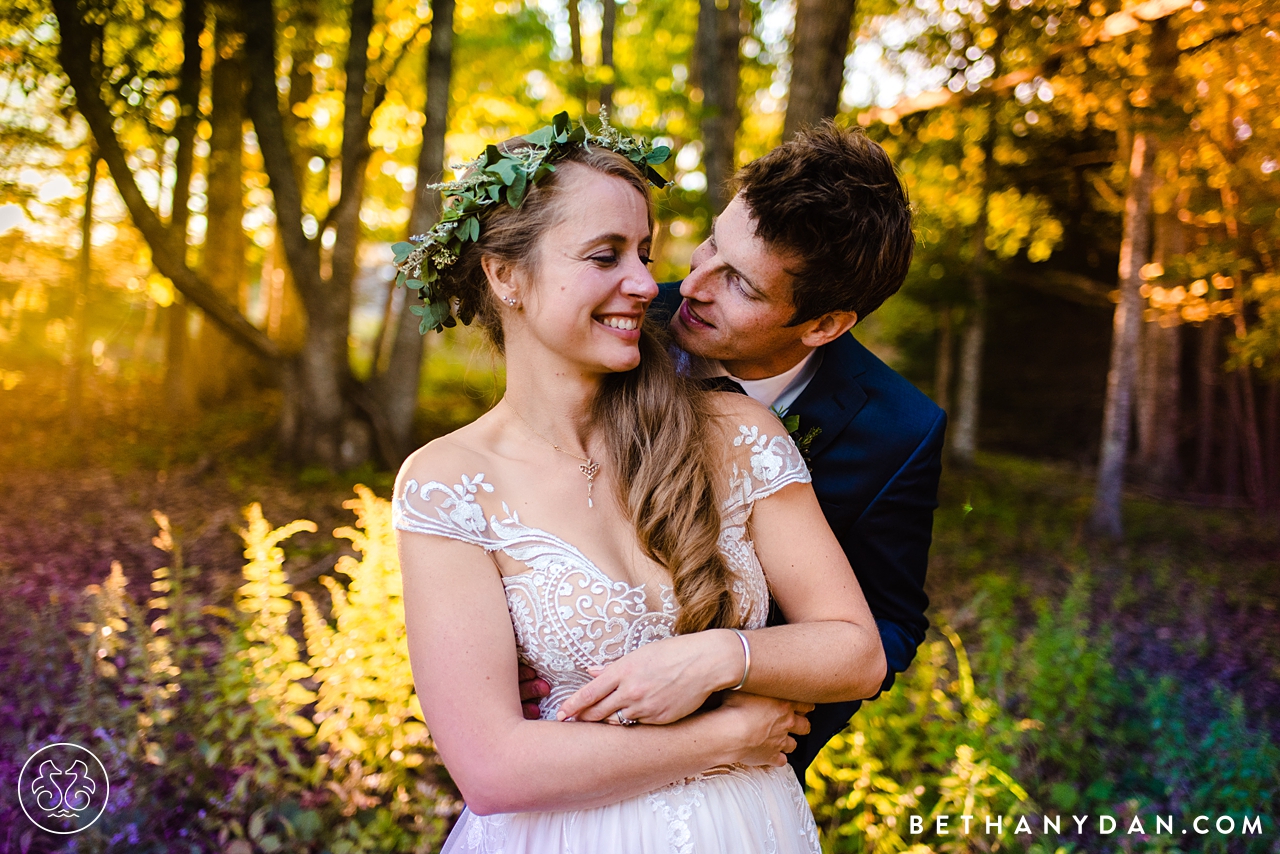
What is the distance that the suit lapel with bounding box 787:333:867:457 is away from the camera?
2.33 meters

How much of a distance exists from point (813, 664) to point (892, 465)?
773 mm

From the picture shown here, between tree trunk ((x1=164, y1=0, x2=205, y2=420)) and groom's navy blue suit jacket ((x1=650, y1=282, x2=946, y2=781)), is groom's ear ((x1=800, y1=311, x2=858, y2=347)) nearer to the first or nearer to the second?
groom's navy blue suit jacket ((x1=650, y1=282, x2=946, y2=781))

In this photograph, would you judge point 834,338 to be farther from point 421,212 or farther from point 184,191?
point 184,191

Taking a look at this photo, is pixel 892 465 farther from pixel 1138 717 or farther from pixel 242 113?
pixel 242 113

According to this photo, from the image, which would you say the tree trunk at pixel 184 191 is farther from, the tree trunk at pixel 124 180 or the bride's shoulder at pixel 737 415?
the bride's shoulder at pixel 737 415

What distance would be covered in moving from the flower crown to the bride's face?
8cm

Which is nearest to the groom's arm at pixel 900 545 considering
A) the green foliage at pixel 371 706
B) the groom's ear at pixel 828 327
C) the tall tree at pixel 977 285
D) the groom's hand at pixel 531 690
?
the groom's ear at pixel 828 327

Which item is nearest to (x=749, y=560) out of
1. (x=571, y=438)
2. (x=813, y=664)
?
(x=813, y=664)

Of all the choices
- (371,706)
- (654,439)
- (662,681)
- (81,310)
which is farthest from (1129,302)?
(81,310)

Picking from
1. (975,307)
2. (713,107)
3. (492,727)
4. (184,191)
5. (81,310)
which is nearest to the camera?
(492,727)

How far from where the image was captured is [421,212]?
312 inches

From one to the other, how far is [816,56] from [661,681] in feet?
14.2

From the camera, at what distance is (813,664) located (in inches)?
70.2

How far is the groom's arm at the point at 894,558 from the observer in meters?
2.28
